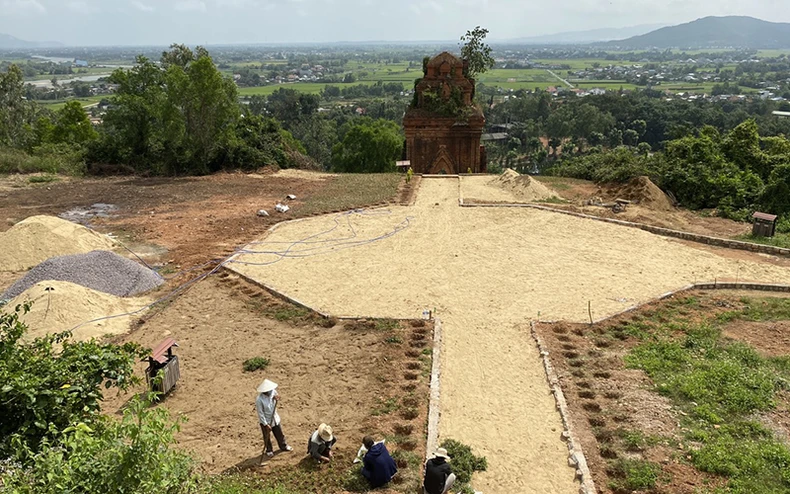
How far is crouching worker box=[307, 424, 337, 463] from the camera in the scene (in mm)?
7234

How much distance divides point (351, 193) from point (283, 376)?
13.8 m

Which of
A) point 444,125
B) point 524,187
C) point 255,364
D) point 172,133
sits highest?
point 444,125

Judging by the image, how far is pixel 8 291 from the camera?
12.4 meters

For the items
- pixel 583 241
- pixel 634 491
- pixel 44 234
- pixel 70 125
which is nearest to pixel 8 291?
pixel 44 234

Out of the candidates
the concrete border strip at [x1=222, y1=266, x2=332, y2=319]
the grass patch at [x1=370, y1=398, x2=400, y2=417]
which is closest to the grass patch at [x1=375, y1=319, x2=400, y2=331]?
the concrete border strip at [x1=222, y1=266, x2=332, y2=319]

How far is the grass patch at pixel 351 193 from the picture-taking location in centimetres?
2053

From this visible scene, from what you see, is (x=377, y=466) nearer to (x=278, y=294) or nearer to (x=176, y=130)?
(x=278, y=294)

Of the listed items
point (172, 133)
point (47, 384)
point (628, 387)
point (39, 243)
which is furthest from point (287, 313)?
point (172, 133)

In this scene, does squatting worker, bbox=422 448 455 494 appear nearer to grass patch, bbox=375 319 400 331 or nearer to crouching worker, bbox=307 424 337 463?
crouching worker, bbox=307 424 337 463

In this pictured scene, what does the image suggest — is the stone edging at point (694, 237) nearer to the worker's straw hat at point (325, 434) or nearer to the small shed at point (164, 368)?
the worker's straw hat at point (325, 434)

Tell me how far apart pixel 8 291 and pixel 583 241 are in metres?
16.0

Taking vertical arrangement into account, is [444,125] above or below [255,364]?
above

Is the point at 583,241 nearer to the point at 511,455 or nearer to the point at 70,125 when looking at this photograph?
the point at 511,455

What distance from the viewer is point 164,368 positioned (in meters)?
8.84
